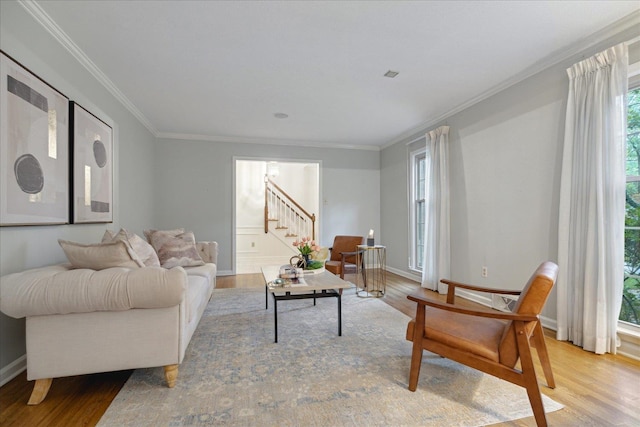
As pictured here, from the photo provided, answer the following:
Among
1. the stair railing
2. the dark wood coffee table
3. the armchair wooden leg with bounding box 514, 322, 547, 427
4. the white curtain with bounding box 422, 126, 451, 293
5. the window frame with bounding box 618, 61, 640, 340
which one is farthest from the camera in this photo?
the stair railing

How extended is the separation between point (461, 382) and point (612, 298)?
1507 mm

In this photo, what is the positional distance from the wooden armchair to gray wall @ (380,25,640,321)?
60.3 inches

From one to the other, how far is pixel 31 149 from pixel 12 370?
1.53m

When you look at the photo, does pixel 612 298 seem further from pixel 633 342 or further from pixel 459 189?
pixel 459 189

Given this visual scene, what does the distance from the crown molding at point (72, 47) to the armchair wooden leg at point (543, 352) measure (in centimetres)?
404

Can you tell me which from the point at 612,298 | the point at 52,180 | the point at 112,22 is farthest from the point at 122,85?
the point at 612,298

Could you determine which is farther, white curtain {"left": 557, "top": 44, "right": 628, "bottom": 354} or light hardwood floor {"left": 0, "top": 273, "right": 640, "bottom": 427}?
white curtain {"left": 557, "top": 44, "right": 628, "bottom": 354}

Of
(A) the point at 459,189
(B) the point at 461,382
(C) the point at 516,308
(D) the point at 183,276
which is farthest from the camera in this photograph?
(A) the point at 459,189

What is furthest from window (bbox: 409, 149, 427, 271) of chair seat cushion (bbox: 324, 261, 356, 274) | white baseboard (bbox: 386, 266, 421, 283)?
chair seat cushion (bbox: 324, 261, 356, 274)

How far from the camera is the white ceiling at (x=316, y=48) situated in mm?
2207

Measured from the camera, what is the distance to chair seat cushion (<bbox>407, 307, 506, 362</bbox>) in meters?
1.68

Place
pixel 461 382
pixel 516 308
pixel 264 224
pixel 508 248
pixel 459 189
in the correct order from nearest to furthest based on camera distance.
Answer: pixel 516 308 → pixel 461 382 → pixel 508 248 → pixel 459 189 → pixel 264 224

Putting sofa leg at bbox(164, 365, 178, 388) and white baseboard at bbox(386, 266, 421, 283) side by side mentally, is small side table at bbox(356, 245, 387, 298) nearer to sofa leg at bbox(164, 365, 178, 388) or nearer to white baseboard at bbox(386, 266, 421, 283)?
white baseboard at bbox(386, 266, 421, 283)

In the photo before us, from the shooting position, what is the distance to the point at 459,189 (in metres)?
4.11
